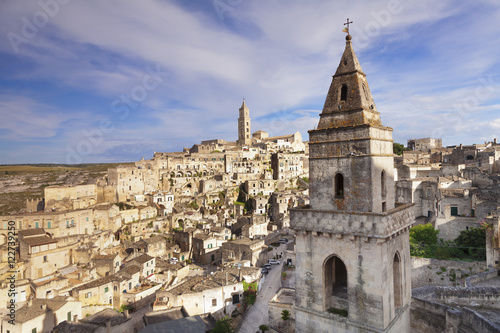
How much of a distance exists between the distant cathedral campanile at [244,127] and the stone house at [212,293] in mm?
84408

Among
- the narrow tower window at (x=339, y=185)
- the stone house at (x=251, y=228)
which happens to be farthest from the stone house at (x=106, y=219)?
the narrow tower window at (x=339, y=185)

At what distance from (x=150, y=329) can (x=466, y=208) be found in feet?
103

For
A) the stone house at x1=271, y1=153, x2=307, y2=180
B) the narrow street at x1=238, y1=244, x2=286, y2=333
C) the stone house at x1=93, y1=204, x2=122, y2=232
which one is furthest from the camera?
the stone house at x1=271, y1=153, x2=307, y2=180

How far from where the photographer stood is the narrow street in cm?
A: 2333

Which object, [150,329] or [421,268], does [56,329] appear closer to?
[150,329]

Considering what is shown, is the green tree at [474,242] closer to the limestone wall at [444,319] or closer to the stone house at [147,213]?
the limestone wall at [444,319]

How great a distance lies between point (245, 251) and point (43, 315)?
2062cm

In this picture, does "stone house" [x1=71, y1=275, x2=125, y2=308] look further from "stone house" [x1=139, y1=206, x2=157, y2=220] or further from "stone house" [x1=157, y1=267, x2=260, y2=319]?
"stone house" [x1=139, y1=206, x2=157, y2=220]

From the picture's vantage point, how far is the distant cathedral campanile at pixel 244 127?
4424 inches

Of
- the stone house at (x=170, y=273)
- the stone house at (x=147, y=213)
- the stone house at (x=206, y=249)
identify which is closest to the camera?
the stone house at (x=170, y=273)

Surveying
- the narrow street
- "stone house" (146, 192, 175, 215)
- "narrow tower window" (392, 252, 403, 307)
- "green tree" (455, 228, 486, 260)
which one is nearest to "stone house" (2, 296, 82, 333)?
the narrow street

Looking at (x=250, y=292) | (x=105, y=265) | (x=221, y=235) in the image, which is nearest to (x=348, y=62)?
(x=250, y=292)

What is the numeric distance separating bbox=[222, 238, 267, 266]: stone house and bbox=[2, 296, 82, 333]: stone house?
16768mm

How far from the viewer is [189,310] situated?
82.9ft
